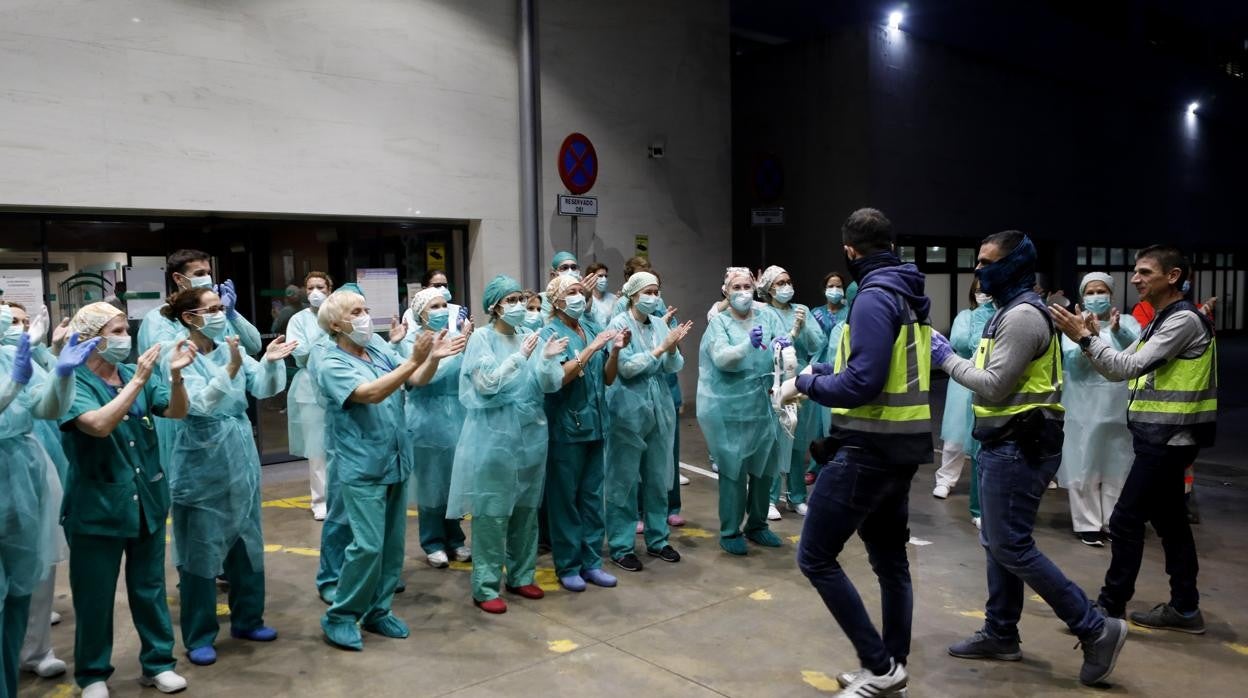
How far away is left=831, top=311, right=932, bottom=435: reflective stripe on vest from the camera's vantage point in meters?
3.04

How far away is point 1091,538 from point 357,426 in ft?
14.3

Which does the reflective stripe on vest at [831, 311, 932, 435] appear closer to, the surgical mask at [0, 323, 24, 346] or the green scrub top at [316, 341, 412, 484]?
the green scrub top at [316, 341, 412, 484]

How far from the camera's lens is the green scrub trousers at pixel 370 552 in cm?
379

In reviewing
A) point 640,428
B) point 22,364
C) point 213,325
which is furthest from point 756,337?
point 22,364

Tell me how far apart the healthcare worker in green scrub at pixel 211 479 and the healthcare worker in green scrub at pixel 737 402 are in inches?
92.5

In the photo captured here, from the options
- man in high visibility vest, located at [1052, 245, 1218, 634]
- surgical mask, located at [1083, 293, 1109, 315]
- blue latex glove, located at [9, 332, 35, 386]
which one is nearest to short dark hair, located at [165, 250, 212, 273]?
blue latex glove, located at [9, 332, 35, 386]

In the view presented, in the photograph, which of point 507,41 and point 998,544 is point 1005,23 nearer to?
point 507,41

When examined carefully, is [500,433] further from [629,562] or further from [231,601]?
[231,601]

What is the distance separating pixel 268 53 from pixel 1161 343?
666 cm

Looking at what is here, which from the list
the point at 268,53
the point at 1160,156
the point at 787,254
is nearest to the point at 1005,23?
the point at 787,254

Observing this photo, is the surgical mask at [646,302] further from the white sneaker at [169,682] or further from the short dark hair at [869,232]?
the white sneaker at [169,682]

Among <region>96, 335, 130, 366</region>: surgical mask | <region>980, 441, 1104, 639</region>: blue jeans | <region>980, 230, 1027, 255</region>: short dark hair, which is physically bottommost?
<region>980, 441, 1104, 639</region>: blue jeans

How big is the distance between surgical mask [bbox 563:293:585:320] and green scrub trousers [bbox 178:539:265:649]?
191 centimetres

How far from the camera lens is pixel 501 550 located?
4.38 metres
